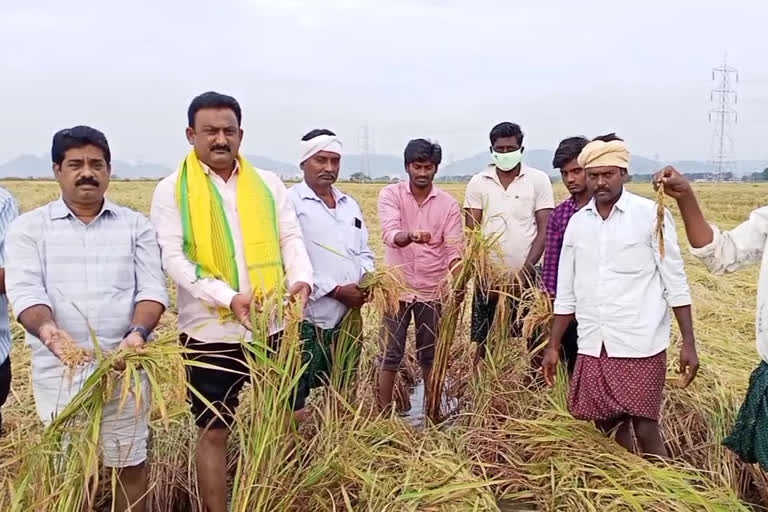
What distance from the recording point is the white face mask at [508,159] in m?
4.08

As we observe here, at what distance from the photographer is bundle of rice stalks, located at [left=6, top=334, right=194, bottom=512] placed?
7.04ft

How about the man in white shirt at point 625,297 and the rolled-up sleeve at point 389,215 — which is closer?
the man in white shirt at point 625,297

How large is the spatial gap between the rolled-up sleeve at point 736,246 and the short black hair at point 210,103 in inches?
75.8

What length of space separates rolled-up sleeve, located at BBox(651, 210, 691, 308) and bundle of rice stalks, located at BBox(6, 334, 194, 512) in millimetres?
2000

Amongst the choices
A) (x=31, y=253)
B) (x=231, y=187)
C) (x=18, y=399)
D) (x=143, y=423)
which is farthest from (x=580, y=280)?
(x=18, y=399)

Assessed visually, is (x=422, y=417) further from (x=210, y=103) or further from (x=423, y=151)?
(x=210, y=103)

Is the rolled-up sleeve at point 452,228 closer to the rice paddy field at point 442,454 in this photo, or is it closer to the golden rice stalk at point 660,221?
the rice paddy field at point 442,454

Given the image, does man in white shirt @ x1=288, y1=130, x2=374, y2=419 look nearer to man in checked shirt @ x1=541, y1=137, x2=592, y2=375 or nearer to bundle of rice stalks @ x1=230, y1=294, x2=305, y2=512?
bundle of rice stalks @ x1=230, y1=294, x2=305, y2=512

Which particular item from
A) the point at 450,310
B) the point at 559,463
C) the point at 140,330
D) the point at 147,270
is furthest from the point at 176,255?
the point at 559,463

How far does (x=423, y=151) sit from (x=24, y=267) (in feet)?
7.33

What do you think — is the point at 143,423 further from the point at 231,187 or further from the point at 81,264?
the point at 231,187

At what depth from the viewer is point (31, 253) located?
7.91ft

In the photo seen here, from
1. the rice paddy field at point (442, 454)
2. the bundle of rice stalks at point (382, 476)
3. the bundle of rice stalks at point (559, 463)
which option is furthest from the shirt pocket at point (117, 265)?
the bundle of rice stalks at point (559, 463)

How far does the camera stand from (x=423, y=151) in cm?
392
